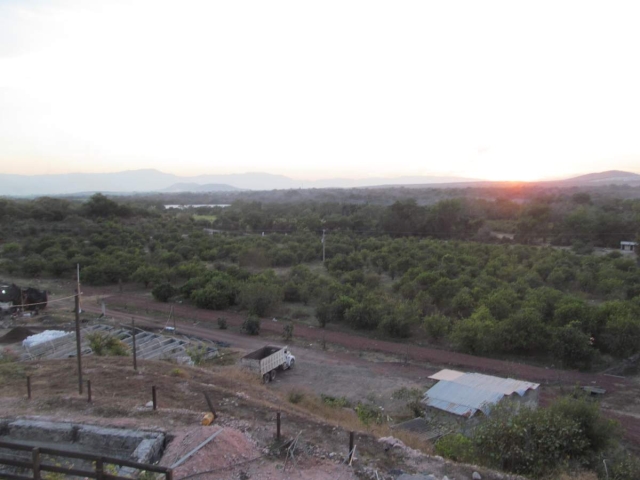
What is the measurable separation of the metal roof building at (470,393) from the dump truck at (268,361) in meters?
4.71

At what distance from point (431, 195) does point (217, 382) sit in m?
91.0

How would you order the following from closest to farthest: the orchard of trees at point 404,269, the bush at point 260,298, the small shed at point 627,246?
the orchard of trees at point 404,269, the bush at point 260,298, the small shed at point 627,246

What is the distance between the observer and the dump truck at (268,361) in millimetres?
13469

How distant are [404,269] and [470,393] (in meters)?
17.0

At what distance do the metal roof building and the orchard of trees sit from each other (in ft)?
14.6

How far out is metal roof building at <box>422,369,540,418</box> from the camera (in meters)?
10.3

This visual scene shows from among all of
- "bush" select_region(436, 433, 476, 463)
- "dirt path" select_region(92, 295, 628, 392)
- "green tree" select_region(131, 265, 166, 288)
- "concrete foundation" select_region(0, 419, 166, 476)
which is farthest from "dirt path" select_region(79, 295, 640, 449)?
"green tree" select_region(131, 265, 166, 288)

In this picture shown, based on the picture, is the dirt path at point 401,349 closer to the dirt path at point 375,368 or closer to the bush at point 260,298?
the dirt path at point 375,368

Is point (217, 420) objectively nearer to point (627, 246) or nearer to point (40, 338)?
point (40, 338)

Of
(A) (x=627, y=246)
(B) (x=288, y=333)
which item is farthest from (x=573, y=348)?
(A) (x=627, y=246)

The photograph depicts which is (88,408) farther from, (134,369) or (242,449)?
(242,449)

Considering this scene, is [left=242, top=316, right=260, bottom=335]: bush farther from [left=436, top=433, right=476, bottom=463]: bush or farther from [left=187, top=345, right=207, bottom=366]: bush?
[left=436, top=433, right=476, bottom=463]: bush

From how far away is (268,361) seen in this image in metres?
13.8

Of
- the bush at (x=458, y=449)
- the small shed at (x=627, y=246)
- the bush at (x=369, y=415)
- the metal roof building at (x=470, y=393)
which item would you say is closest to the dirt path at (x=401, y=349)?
the metal roof building at (x=470, y=393)
